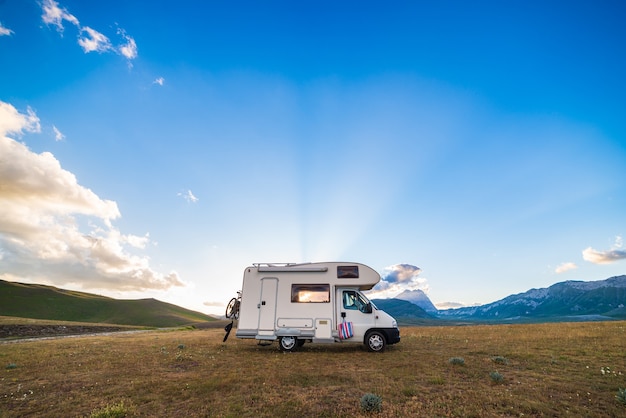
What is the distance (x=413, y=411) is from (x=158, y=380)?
7.66 meters

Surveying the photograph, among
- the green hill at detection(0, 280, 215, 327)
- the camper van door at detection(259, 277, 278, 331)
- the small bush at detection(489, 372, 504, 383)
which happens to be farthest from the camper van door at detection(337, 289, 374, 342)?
the green hill at detection(0, 280, 215, 327)

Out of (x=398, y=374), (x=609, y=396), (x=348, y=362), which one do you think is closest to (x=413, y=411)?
(x=398, y=374)

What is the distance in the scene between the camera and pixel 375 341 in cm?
1534

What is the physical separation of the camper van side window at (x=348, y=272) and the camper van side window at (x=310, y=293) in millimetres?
862

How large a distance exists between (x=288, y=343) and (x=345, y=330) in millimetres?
2999

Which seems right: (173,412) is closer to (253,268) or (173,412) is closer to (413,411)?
(413,411)

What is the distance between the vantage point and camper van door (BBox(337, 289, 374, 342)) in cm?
1554

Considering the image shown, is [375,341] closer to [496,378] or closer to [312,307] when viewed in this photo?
[312,307]

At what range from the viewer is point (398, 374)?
10117mm

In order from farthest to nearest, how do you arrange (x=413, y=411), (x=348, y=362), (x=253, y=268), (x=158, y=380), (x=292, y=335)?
(x=253, y=268)
(x=292, y=335)
(x=348, y=362)
(x=158, y=380)
(x=413, y=411)

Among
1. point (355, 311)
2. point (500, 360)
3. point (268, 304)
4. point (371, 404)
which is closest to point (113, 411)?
point (371, 404)

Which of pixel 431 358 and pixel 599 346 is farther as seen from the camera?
pixel 599 346

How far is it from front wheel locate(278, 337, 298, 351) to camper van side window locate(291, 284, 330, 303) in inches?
75.2

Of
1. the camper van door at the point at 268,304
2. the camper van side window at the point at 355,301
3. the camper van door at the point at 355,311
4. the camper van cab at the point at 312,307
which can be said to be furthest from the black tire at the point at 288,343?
the camper van side window at the point at 355,301
